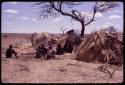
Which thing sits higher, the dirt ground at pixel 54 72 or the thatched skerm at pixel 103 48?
the thatched skerm at pixel 103 48

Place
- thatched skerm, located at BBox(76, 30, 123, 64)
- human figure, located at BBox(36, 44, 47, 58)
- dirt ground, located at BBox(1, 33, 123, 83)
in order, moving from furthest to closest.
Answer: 1. human figure, located at BBox(36, 44, 47, 58)
2. thatched skerm, located at BBox(76, 30, 123, 64)
3. dirt ground, located at BBox(1, 33, 123, 83)

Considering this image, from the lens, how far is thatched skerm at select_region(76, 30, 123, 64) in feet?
38.9

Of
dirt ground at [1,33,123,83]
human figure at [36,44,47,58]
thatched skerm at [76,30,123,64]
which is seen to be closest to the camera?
dirt ground at [1,33,123,83]

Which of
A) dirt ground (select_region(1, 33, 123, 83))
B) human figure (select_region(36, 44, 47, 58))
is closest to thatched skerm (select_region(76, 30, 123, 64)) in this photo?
dirt ground (select_region(1, 33, 123, 83))

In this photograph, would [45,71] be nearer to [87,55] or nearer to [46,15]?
[87,55]

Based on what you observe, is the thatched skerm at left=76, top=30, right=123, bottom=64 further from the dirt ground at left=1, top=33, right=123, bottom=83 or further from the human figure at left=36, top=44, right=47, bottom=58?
the human figure at left=36, top=44, right=47, bottom=58

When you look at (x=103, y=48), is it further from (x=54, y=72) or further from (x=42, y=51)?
(x=54, y=72)

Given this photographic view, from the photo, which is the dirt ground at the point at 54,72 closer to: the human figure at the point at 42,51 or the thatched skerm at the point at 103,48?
the thatched skerm at the point at 103,48

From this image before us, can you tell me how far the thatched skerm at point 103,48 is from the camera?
11.9 m

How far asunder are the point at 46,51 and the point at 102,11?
23.4 feet

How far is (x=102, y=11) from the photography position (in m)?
19.2

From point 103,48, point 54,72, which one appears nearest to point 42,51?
point 103,48

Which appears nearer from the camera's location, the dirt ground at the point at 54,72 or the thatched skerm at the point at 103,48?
the dirt ground at the point at 54,72

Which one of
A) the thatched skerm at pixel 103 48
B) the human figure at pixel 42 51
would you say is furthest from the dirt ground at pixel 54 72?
the human figure at pixel 42 51
